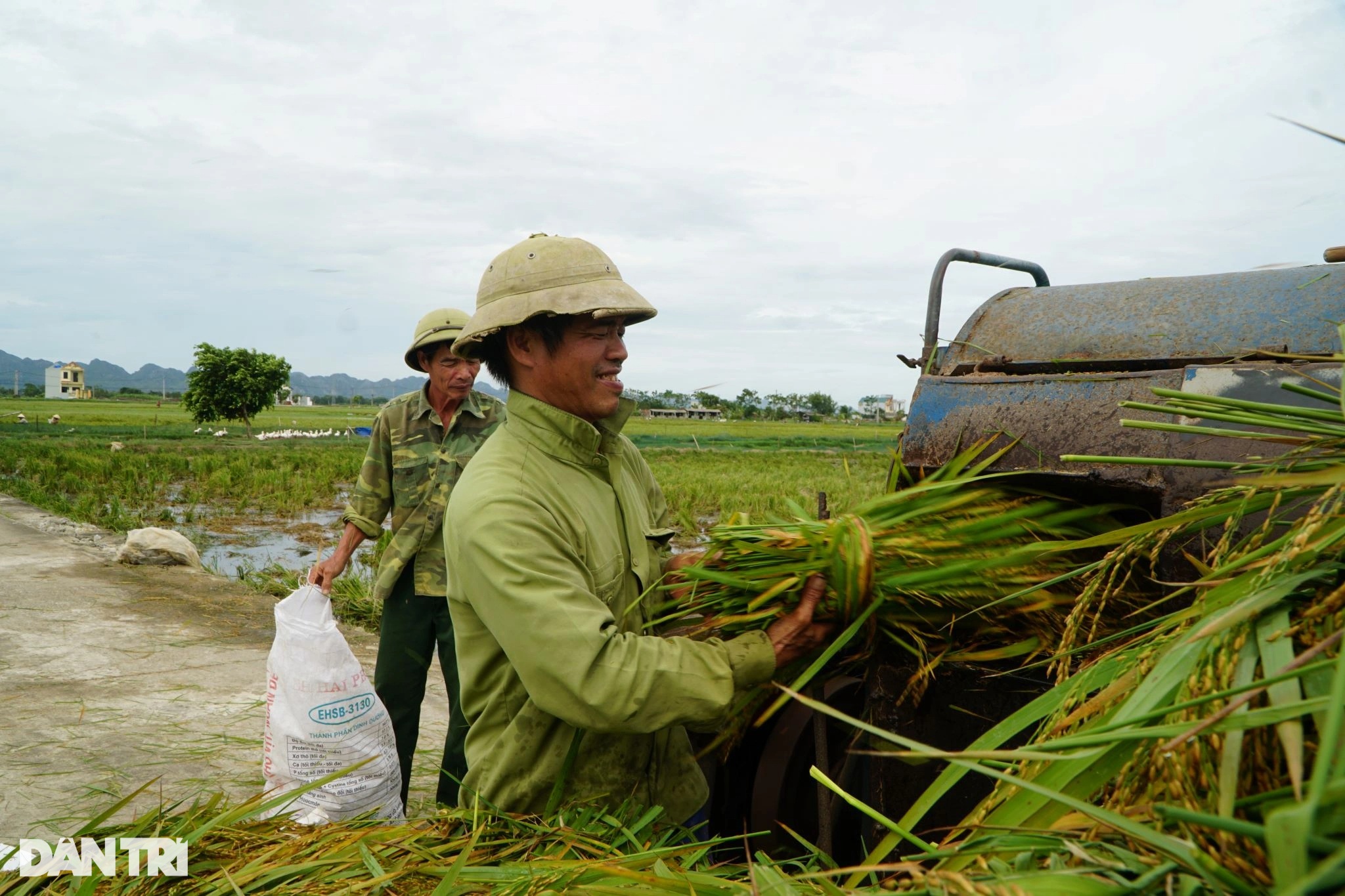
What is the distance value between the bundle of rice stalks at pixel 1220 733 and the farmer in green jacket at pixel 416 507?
312cm

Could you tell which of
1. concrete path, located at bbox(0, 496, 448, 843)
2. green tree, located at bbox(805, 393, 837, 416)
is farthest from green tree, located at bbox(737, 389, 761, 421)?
concrete path, located at bbox(0, 496, 448, 843)

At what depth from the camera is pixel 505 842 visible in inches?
77.0

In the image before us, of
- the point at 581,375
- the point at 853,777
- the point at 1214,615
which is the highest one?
the point at 581,375

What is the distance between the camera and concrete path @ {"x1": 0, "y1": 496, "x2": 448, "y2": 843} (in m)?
3.78

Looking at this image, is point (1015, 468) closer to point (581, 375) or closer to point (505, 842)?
point (581, 375)

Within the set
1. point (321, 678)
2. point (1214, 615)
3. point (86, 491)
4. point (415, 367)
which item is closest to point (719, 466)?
point (86, 491)

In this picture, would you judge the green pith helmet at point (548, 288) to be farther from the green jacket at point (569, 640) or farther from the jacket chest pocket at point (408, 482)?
the jacket chest pocket at point (408, 482)

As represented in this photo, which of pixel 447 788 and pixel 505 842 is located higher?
pixel 505 842

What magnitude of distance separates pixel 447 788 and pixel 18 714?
241cm

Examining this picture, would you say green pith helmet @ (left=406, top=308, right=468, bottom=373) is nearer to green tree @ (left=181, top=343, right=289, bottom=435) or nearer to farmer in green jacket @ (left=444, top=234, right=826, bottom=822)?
farmer in green jacket @ (left=444, top=234, right=826, bottom=822)

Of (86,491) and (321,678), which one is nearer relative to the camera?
(321,678)

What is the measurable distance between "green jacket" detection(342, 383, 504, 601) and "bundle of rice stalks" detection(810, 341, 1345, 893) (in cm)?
319

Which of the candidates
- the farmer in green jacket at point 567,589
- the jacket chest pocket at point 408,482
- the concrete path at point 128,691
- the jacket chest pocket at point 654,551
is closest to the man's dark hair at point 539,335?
the farmer in green jacket at point 567,589

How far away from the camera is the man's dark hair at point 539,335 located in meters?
2.20
